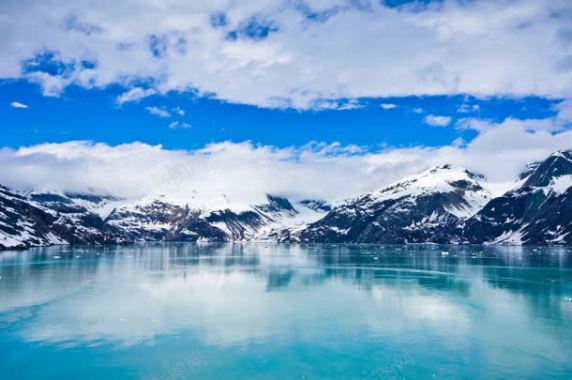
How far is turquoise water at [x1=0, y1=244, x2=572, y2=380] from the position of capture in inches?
1537

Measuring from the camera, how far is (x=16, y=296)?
240ft

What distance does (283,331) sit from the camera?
52.6m

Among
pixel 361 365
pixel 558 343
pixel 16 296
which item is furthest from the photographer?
pixel 16 296

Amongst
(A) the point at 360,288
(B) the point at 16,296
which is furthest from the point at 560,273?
(B) the point at 16,296

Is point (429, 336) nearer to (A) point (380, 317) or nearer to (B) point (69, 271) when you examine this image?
(A) point (380, 317)

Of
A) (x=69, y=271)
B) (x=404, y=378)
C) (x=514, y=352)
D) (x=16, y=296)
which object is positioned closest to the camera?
(x=404, y=378)

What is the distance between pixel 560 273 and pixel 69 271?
119707 mm

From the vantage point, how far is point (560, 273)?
119 metres

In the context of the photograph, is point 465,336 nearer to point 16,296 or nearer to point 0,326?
point 0,326

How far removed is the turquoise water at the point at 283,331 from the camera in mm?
39031

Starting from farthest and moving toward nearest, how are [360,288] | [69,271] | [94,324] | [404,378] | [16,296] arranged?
[69,271], [360,288], [16,296], [94,324], [404,378]

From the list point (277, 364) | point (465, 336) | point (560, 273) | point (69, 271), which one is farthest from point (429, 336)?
point (69, 271)

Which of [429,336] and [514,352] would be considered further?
[429,336]

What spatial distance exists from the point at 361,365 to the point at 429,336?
1278 centimetres
